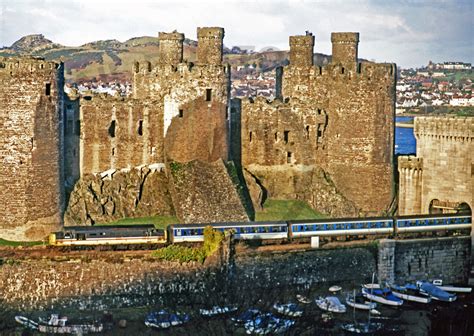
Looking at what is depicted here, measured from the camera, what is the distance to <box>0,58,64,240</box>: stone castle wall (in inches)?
1484

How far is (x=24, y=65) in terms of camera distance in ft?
124

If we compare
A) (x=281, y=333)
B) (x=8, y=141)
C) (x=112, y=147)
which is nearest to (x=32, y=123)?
(x=8, y=141)

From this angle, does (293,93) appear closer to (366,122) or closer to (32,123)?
(366,122)

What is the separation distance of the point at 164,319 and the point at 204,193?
30.6 feet

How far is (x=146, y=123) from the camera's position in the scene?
43469mm

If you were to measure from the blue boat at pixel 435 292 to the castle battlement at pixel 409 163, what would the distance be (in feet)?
22.0

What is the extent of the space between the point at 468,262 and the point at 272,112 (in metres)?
11.4

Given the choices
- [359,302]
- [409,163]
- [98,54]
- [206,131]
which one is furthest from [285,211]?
[98,54]

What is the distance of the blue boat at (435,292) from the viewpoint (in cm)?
3816

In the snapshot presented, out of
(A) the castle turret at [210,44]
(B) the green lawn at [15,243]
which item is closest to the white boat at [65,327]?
(B) the green lawn at [15,243]

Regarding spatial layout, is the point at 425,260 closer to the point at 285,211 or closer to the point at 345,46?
the point at 285,211

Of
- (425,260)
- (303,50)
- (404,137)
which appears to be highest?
(303,50)

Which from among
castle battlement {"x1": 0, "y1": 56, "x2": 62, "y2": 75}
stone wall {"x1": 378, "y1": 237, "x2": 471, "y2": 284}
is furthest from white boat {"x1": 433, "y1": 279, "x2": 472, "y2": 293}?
castle battlement {"x1": 0, "y1": 56, "x2": 62, "y2": 75}

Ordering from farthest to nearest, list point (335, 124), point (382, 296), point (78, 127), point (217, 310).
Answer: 1. point (335, 124)
2. point (78, 127)
3. point (382, 296)
4. point (217, 310)
